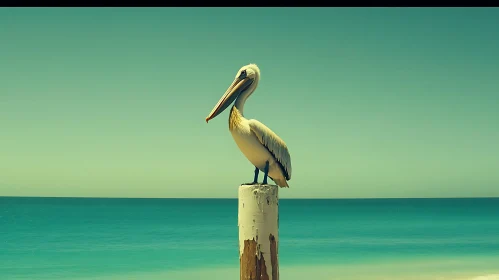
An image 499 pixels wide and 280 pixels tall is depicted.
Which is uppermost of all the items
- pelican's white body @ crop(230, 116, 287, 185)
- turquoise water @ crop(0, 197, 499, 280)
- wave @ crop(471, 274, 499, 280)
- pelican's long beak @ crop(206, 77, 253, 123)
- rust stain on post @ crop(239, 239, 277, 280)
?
turquoise water @ crop(0, 197, 499, 280)

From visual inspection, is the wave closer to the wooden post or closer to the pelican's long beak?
the pelican's long beak

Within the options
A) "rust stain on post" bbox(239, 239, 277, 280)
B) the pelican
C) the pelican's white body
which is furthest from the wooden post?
the pelican's white body

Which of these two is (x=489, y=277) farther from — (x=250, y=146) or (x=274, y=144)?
(x=250, y=146)

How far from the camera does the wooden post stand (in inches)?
143

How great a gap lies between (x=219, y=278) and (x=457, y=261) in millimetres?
9078

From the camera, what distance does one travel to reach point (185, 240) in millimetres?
27484

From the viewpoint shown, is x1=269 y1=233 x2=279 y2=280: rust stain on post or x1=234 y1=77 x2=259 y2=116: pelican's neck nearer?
x1=269 y1=233 x2=279 y2=280: rust stain on post

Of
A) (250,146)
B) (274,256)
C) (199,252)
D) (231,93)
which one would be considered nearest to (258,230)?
(274,256)

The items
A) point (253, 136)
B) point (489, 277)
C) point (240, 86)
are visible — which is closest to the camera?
point (253, 136)

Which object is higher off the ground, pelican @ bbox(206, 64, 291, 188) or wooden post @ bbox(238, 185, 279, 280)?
pelican @ bbox(206, 64, 291, 188)

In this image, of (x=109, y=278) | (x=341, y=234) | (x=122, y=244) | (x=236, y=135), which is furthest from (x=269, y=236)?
(x=341, y=234)

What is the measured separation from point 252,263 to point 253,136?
101 centimetres

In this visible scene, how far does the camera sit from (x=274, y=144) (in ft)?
14.5

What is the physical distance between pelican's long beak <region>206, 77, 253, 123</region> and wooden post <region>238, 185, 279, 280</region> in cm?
96
